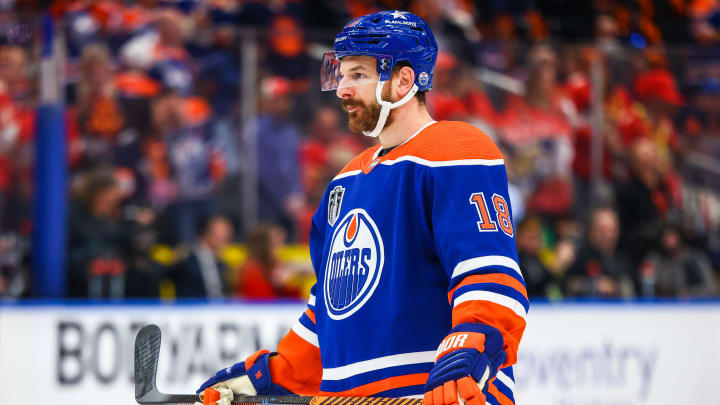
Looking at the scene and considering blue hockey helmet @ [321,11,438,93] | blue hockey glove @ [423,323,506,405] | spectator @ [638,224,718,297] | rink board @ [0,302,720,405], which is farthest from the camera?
spectator @ [638,224,718,297]

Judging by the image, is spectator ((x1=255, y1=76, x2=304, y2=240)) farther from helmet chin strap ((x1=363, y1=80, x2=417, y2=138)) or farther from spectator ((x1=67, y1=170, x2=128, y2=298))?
helmet chin strap ((x1=363, y1=80, x2=417, y2=138))

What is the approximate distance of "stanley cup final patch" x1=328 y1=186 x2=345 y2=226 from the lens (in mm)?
2000

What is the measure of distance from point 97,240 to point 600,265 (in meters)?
2.87

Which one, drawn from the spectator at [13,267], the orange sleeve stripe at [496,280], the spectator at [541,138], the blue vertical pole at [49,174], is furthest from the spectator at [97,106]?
the orange sleeve stripe at [496,280]

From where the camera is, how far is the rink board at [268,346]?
4480 millimetres

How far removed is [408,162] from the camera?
1811 mm

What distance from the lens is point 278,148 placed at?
5125 mm

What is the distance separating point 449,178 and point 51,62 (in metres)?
3.59

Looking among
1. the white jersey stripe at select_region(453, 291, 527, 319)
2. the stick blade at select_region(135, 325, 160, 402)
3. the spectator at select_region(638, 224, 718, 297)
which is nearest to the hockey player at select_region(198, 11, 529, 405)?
the white jersey stripe at select_region(453, 291, 527, 319)

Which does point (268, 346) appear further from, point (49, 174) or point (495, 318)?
point (495, 318)

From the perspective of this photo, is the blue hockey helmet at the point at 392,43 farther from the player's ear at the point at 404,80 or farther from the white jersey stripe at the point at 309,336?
the white jersey stripe at the point at 309,336

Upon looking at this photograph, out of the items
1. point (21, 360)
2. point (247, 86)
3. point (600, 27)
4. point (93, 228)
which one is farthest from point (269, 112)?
point (600, 27)

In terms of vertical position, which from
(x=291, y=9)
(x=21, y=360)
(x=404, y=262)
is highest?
(x=291, y=9)

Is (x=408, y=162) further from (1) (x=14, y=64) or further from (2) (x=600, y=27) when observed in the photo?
(2) (x=600, y=27)
